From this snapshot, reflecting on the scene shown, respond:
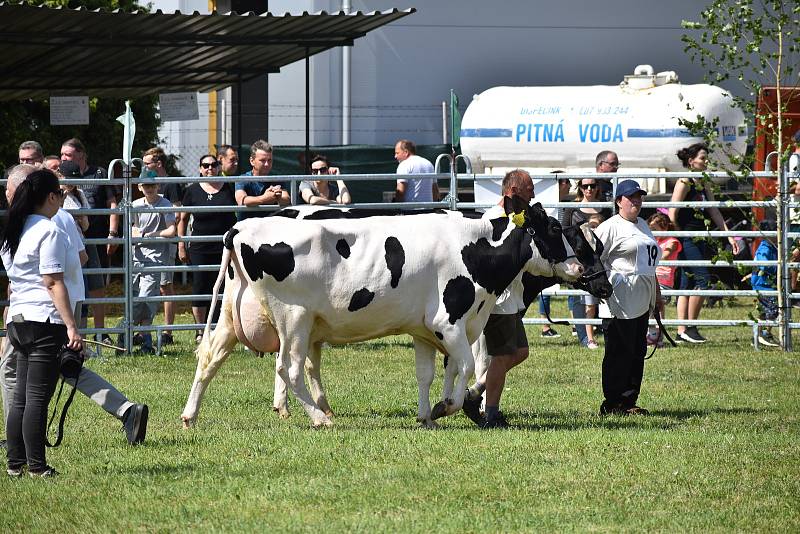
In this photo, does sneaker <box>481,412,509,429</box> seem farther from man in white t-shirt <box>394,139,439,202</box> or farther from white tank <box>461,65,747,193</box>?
white tank <box>461,65,747,193</box>

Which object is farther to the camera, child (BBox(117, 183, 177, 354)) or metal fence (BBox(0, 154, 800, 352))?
child (BBox(117, 183, 177, 354))

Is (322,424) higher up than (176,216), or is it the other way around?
(176,216)

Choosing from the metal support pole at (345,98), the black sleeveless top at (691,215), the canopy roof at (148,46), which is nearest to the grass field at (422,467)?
the black sleeveless top at (691,215)

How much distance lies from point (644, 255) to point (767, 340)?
538 cm

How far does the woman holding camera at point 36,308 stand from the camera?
7.54m

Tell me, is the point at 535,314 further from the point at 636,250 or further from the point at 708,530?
the point at 708,530

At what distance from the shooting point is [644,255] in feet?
34.0

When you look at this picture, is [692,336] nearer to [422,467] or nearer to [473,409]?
[473,409]

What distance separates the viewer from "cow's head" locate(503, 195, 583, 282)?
9.72 metres

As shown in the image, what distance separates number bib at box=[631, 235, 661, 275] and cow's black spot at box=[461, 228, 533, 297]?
1.11 meters

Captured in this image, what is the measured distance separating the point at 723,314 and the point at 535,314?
2.52 meters

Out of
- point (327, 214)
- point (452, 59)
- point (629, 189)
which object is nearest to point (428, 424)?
point (327, 214)

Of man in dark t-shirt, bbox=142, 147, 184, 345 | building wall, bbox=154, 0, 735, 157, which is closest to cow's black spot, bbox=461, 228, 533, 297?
man in dark t-shirt, bbox=142, 147, 184, 345

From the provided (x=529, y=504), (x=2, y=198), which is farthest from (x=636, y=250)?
(x=2, y=198)
